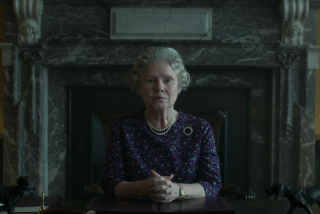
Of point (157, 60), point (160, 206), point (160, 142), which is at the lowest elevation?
point (160, 206)

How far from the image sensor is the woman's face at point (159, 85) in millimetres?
1456

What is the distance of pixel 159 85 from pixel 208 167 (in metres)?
0.42

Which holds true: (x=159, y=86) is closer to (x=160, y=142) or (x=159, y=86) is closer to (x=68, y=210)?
(x=160, y=142)

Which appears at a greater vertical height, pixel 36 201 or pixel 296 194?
pixel 296 194

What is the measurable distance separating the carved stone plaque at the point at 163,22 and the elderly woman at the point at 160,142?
3.35 feet

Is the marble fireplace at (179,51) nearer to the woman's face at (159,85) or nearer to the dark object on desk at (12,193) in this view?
the woman's face at (159,85)

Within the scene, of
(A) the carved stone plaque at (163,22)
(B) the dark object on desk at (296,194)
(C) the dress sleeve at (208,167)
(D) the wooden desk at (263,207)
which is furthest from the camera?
(A) the carved stone plaque at (163,22)

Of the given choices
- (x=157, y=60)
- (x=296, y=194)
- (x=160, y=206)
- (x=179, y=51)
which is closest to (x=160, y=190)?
(x=160, y=206)

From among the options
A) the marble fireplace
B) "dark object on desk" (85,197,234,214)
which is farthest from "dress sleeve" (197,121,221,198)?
the marble fireplace

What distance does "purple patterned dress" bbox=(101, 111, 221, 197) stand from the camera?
1448 millimetres

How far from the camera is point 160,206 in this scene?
106 centimetres

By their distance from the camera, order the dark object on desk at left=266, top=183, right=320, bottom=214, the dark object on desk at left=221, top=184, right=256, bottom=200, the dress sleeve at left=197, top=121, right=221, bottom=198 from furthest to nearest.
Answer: the dark object on desk at left=221, top=184, right=256, bottom=200, the dress sleeve at left=197, top=121, right=221, bottom=198, the dark object on desk at left=266, top=183, right=320, bottom=214

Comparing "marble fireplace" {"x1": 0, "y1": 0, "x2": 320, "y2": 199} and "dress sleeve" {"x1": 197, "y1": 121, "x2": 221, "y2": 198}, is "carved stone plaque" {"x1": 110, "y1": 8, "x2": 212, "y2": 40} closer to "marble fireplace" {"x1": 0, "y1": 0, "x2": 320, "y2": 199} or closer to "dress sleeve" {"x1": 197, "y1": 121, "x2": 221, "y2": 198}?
"marble fireplace" {"x1": 0, "y1": 0, "x2": 320, "y2": 199}

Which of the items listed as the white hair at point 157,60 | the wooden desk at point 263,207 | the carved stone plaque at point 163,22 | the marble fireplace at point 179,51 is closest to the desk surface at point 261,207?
the wooden desk at point 263,207
